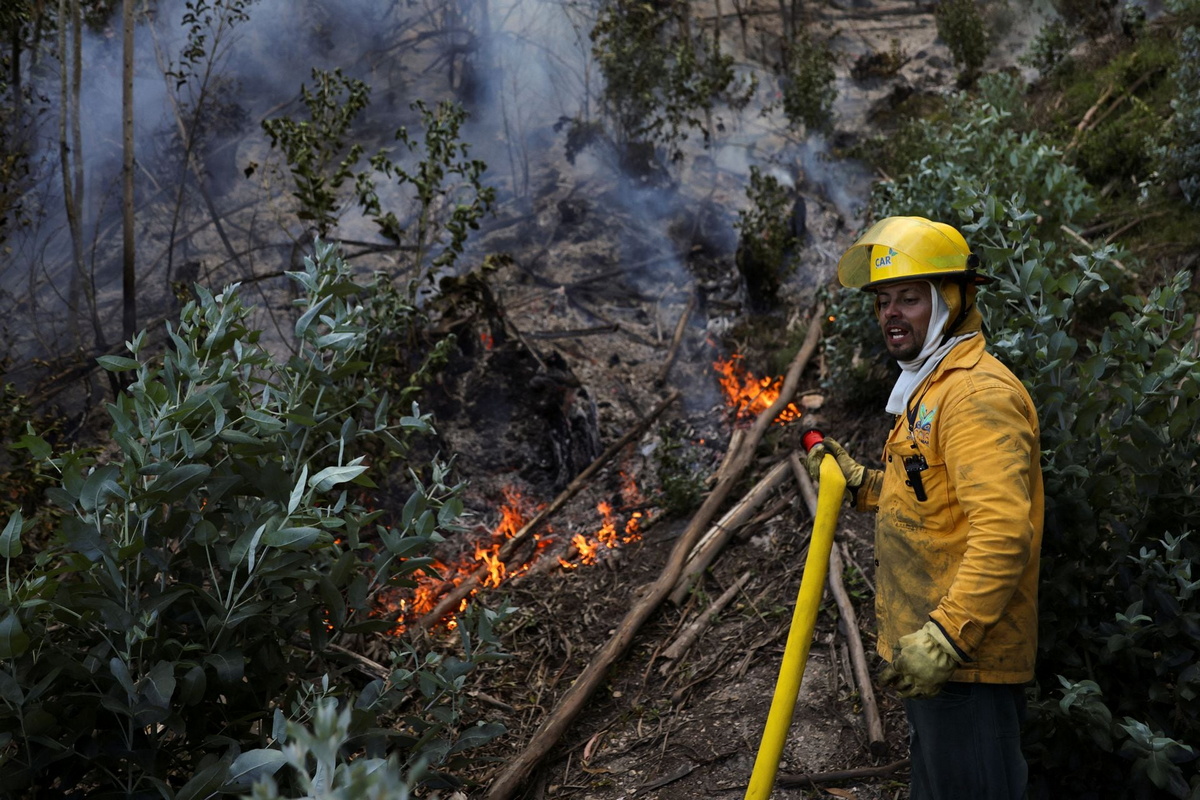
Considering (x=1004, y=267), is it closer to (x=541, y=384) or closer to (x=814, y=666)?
(x=814, y=666)

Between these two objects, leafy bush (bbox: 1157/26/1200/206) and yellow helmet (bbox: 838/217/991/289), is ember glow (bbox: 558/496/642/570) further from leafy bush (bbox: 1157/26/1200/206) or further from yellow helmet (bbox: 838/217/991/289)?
leafy bush (bbox: 1157/26/1200/206)

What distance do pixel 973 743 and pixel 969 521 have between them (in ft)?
2.05

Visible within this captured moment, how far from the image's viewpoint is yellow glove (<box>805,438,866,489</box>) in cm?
295

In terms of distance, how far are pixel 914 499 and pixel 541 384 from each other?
4185mm

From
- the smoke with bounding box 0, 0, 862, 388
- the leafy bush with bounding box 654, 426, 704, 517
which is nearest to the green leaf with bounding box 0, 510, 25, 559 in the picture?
the leafy bush with bounding box 654, 426, 704, 517

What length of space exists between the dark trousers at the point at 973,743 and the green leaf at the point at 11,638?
235 centimetres

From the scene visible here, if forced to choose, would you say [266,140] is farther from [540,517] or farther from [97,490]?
[97,490]

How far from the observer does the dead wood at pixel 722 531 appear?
497 centimetres

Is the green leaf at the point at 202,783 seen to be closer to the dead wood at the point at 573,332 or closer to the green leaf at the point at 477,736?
the green leaf at the point at 477,736

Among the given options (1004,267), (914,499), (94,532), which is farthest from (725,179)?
(94,532)

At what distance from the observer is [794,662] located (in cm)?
262

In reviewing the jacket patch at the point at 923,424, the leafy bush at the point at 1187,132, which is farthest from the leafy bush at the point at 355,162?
the leafy bush at the point at 1187,132

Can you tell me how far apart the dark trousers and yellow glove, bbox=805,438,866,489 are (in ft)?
2.43

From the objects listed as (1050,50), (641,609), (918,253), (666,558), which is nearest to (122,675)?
(918,253)
